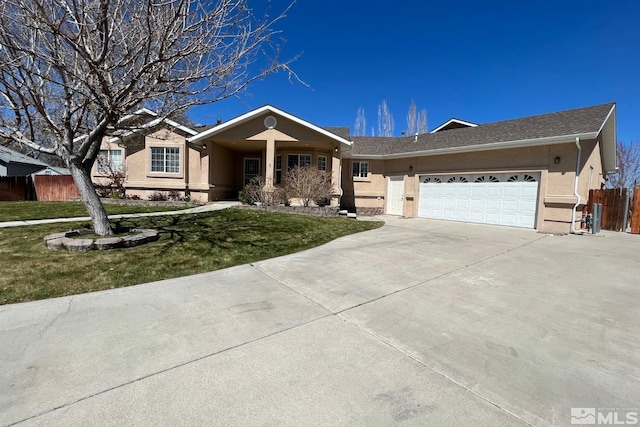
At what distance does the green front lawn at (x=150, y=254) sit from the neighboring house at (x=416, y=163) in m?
4.26

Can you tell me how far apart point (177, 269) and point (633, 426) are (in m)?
5.94

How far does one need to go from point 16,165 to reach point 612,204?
135 ft

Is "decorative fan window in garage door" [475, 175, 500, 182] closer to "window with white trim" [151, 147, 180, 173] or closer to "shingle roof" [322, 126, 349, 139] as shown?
"shingle roof" [322, 126, 349, 139]

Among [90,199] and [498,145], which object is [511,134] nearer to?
[498,145]

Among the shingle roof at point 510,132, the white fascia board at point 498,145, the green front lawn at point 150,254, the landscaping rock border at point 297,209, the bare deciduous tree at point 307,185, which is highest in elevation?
the shingle roof at point 510,132

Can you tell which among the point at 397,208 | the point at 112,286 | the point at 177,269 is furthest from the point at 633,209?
the point at 112,286

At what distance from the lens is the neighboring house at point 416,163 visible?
1110 cm

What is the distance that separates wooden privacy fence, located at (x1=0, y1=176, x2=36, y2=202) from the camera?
17297 mm

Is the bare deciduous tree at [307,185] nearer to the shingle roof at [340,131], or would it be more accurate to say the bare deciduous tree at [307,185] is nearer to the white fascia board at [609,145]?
the shingle roof at [340,131]

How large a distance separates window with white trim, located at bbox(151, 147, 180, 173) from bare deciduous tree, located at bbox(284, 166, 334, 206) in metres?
6.36

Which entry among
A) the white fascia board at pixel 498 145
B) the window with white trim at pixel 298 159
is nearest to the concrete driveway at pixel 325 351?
the white fascia board at pixel 498 145

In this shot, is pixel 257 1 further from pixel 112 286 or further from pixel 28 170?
pixel 28 170

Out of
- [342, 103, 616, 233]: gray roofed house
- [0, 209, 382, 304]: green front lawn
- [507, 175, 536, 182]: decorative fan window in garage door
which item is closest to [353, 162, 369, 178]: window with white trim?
[342, 103, 616, 233]: gray roofed house

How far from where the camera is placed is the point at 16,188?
17562 millimetres
